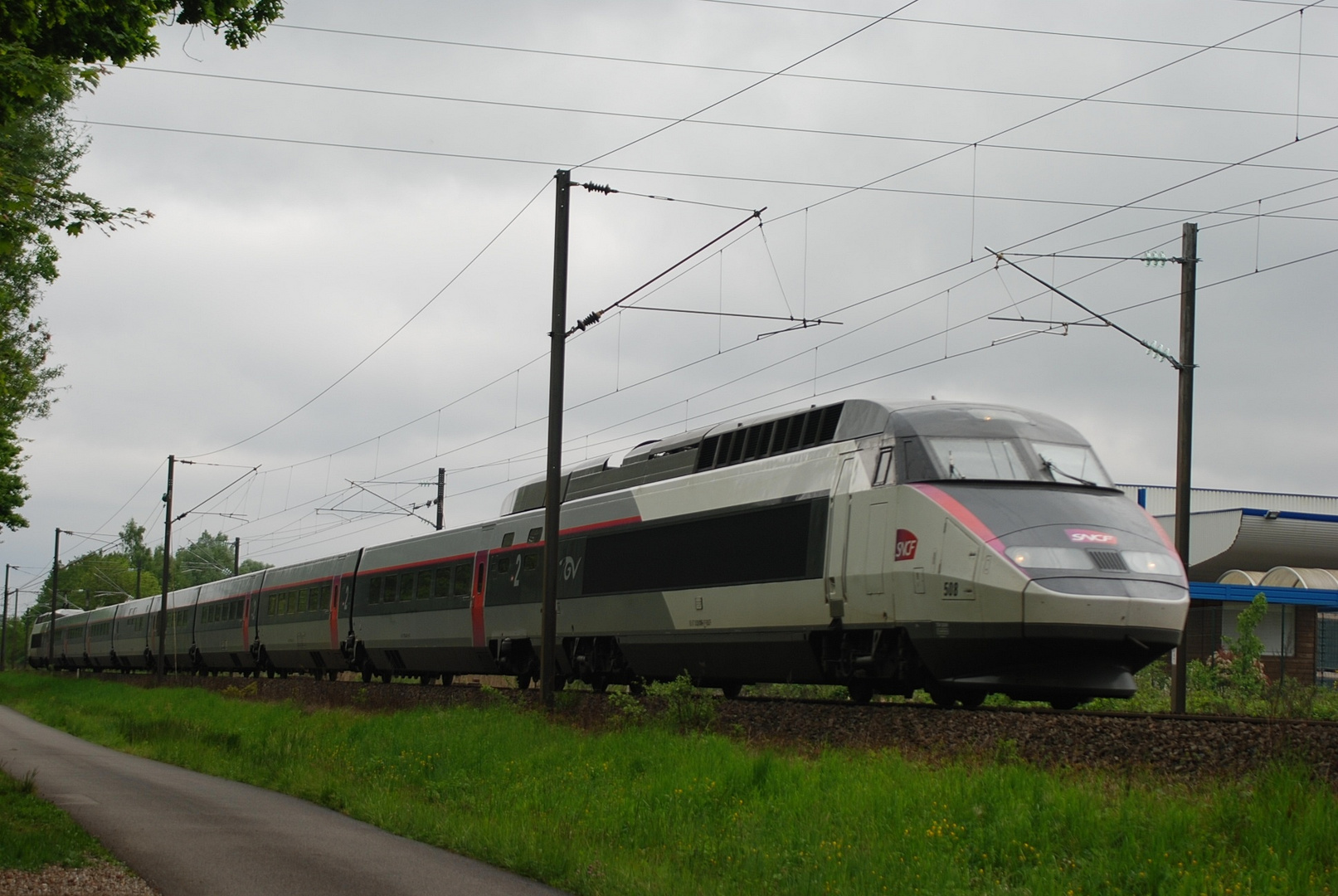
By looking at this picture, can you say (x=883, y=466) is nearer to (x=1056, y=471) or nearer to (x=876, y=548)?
(x=876, y=548)

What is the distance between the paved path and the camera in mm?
9000

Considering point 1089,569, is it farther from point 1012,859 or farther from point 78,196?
point 78,196

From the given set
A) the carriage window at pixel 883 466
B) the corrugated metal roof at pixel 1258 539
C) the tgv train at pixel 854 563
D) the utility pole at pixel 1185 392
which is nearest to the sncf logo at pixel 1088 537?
the tgv train at pixel 854 563

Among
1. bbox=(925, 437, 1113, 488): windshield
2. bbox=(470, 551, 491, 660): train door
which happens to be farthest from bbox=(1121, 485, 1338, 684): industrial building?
bbox=(925, 437, 1113, 488): windshield

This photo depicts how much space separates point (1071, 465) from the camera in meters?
15.4

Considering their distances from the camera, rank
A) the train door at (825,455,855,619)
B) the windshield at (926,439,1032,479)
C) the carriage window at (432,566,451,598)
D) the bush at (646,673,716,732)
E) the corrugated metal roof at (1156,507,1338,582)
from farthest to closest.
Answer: the corrugated metal roof at (1156,507,1338,582), the carriage window at (432,566,451,598), the bush at (646,673,716,732), the train door at (825,455,855,619), the windshield at (926,439,1032,479)

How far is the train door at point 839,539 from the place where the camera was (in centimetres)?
1562

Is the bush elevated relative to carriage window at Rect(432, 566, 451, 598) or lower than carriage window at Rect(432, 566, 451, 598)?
lower

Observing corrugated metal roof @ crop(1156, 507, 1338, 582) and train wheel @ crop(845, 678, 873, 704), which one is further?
corrugated metal roof @ crop(1156, 507, 1338, 582)

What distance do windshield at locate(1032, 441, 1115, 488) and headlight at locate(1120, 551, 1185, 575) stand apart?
127 cm

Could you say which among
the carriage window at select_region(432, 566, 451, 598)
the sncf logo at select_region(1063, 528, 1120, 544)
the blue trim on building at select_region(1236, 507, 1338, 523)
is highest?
the blue trim on building at select_region(1236, 507, 1338, 523)

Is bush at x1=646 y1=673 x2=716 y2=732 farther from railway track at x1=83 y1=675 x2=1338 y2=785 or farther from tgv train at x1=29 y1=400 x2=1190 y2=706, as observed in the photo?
tgv train at x1=29 y1=400 x2=1190 y2=706

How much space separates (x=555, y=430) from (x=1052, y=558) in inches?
339

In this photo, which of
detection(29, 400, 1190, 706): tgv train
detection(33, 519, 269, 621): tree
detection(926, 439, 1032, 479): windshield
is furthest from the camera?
detection(33, 519, 269, 621): tree
